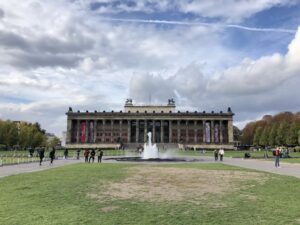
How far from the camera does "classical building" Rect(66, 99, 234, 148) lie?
166m

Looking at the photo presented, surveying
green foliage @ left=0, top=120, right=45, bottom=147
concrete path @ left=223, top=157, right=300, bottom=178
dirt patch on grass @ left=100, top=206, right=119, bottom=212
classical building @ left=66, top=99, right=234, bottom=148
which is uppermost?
classical building @ left=66, top=99, right=234, bottom=148

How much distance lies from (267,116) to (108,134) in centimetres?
8771

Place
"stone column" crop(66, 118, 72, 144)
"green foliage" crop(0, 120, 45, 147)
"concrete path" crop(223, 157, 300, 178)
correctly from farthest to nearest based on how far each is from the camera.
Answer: "stone column" crop(66, 118, 72, 144) < "green foliage" crop(0, 120, 45, 147) < "concrete path" crop(223, 157, 300, 178)

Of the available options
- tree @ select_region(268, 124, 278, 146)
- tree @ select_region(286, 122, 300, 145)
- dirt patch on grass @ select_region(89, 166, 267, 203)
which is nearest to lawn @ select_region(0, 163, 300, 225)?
dirt patch on grass @ select_region(89, 166, 267, 203)

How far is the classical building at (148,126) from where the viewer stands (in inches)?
6535

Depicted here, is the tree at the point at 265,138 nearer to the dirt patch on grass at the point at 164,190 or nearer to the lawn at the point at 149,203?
the dirt patch on grass at the point at 164,190

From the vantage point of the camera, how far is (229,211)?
39.5 feet

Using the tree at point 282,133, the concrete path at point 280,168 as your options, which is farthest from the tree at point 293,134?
the concrete path at point 280,168

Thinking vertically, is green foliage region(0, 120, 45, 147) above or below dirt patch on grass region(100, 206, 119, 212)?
above

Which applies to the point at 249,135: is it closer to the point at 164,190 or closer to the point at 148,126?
the point at 148,126

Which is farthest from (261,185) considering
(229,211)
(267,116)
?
(267,116)

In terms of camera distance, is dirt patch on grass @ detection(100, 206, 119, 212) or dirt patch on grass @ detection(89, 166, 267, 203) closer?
dirt patch on grass @ detection(100, 206, 119, 212)

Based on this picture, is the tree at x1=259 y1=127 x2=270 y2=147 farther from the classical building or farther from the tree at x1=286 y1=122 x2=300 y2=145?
the tree at x1=286 y1=122 x2=300 y2=145

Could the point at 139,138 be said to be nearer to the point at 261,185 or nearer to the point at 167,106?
the point at 167,106
